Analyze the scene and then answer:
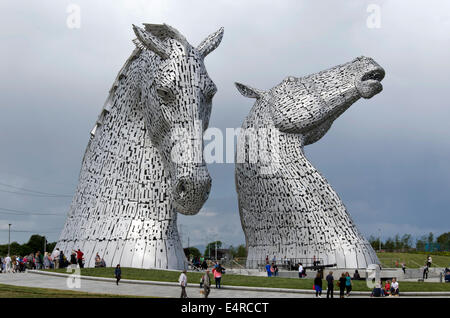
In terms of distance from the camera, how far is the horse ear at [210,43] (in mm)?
13953

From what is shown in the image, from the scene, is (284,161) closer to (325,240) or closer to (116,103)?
(325,240)

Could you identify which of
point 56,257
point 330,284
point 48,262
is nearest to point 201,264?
point 48,262

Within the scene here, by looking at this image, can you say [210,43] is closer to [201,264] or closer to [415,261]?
[201,264]

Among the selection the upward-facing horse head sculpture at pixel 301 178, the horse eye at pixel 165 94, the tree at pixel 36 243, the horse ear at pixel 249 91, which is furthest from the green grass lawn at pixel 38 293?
the tree at pixel 36 243

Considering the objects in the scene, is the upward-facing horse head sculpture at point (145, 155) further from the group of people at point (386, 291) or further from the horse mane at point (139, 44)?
the group of people at point (386, 291)

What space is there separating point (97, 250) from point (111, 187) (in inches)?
64.2

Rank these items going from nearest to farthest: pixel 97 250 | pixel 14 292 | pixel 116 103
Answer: pixel 14 292
pixel 97 250
pixel 116 103

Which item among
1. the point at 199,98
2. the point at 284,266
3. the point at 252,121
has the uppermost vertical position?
the point at 252,121

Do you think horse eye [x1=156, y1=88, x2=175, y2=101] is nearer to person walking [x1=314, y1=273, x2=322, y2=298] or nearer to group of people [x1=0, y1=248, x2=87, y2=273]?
group of people [x1=0, y1=248, x2=87, y2=273]

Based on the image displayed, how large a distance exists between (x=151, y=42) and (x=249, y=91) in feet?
45.5

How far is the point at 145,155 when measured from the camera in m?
14.6

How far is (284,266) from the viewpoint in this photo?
23.9 metres

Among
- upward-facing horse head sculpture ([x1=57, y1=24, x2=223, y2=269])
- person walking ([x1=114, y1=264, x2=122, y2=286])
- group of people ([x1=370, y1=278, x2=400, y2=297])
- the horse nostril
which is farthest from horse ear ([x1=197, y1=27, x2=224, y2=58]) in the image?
group of people ([x1=370, y1=278, x2=400, y2=297])

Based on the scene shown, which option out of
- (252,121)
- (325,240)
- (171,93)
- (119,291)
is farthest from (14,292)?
(252,121)
